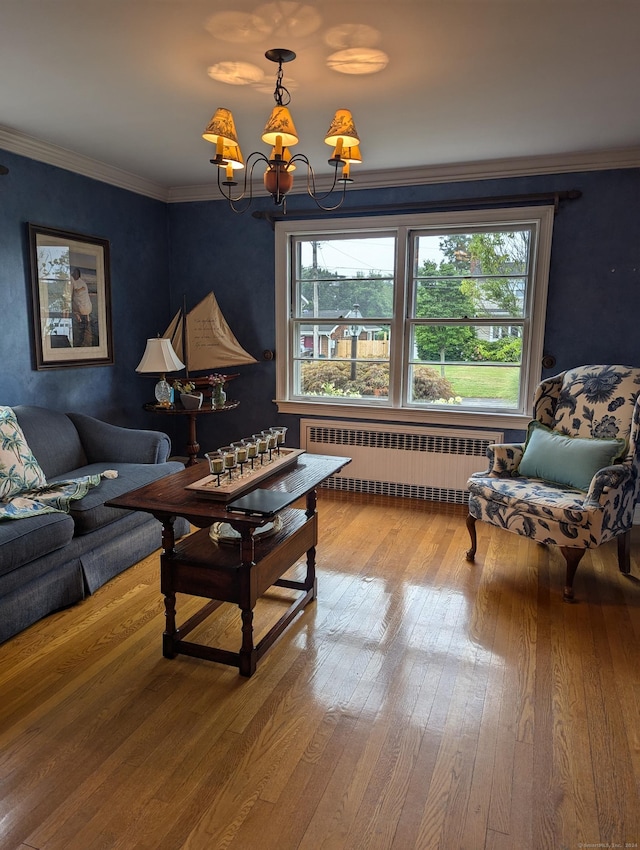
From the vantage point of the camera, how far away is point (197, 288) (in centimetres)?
481

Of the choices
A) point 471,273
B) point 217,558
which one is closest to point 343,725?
point 217,558

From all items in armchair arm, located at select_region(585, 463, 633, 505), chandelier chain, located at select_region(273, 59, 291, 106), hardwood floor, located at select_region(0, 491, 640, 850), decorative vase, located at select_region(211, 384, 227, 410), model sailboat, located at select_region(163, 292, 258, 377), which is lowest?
hardwood floor, located at select_region(0, 491, 640, 850)

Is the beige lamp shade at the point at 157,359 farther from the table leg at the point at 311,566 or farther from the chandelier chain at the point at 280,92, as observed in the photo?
the chandelier chain at the point at 280,92

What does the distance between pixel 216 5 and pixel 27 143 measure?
6.67 ft

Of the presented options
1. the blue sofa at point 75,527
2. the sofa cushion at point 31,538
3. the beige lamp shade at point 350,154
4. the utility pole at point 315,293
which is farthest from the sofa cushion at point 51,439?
the beige lamp shade at point 350,154

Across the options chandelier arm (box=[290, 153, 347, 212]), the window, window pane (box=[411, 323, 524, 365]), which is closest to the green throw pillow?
the window

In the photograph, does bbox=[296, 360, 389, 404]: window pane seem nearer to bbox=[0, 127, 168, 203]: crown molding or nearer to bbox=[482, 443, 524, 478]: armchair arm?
bbox=[482, 443, 524, 478]: armchair arm

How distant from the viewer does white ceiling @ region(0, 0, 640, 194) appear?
202cm

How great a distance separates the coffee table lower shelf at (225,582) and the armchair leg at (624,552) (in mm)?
1839

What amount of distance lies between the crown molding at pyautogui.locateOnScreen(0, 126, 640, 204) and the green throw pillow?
173cm

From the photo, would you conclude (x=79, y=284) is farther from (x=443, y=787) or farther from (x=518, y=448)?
(x=443, y=787)

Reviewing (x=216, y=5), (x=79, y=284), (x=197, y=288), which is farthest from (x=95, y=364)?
(x=216, y=5)

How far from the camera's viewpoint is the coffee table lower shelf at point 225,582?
7.18 ft

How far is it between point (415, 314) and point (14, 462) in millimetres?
2875
